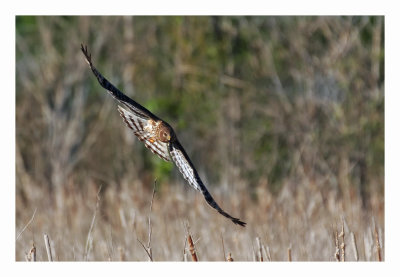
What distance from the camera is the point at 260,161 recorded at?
9914 millimetres

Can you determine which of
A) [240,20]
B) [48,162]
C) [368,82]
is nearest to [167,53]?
[240,20]

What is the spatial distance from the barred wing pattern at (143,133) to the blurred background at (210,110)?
354cm

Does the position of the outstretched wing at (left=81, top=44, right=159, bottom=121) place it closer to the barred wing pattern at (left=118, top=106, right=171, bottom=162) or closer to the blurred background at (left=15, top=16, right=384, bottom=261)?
the barred wing pattern at (left=118, top=106, right=171, bottom=162)

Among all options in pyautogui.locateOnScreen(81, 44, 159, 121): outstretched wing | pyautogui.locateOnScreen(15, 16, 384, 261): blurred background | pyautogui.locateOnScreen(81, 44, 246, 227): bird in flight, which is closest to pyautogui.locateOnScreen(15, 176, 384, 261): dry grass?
pyautogui.locateOnScreen(15, 16, 384, 261): blurred background

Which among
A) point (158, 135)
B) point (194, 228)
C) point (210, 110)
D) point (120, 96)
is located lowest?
point (194, 228)

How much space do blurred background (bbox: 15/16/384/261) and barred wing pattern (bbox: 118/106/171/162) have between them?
354 cm

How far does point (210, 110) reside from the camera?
9781mm

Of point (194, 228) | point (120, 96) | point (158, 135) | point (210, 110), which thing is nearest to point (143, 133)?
point (158, 135)

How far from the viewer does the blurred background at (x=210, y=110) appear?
28.0ft

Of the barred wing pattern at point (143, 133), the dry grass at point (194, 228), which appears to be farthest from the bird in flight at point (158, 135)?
the dry grass at point (194, 228)

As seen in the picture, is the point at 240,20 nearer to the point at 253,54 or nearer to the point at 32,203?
the point at 253,54

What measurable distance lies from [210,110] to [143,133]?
6.21 metres

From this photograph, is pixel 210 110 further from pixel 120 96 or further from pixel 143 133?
pixel 120 96

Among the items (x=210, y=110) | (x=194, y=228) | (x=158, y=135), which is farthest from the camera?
(x=210, y=110)
